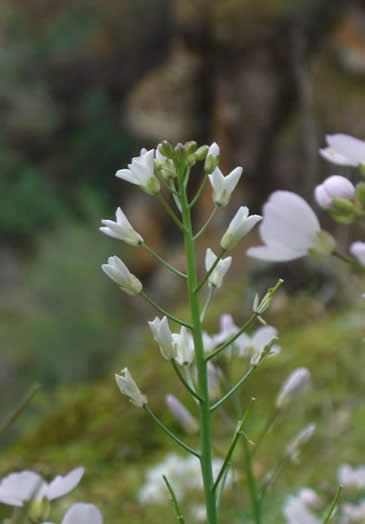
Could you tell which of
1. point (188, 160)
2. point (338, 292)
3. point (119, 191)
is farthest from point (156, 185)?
point (119, 191)

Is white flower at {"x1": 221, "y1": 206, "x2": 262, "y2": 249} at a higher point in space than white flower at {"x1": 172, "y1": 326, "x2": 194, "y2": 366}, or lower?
higher

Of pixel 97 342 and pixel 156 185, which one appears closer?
pixel 156 185

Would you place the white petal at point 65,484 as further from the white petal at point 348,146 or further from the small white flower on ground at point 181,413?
the white petal at point 348,146

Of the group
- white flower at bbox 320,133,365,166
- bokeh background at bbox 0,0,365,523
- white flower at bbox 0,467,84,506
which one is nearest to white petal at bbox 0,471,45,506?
white flower at bbox 0,467,84,506

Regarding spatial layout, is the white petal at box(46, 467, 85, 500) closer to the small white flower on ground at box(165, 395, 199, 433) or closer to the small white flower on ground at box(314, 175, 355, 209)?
the small white flower on ground at box(165, 395, 199, 433)

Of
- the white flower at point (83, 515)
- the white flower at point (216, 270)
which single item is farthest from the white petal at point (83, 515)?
the white flower at point (216, 270)

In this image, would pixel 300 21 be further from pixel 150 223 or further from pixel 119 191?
pixel 119 191

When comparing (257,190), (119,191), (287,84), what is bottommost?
(119,191)
